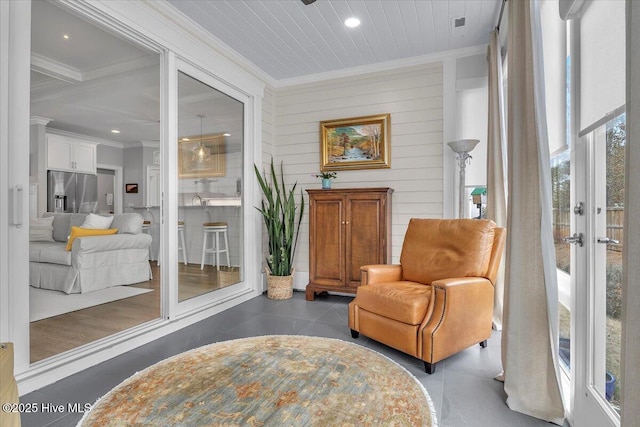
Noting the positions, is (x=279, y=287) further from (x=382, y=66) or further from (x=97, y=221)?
(x=382, y=66)

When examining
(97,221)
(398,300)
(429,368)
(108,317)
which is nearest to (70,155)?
(97,221)

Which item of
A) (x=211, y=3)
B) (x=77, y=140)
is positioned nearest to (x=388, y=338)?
(x=211, y=3)

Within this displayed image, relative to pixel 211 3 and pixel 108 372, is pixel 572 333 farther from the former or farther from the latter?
pixel 211 3

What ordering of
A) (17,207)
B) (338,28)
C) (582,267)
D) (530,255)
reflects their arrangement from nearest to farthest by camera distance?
(582,267), (530,255), (17,207), (338,28)

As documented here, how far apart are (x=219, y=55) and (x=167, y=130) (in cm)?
116

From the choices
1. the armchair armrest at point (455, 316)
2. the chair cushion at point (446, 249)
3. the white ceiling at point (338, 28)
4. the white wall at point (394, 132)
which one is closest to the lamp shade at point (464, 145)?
the white wall at point (394, 132)

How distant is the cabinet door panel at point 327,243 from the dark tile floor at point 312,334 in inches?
17.2

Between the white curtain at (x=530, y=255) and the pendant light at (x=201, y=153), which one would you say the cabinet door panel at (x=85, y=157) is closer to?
the pendant light at (x=201, y=153)

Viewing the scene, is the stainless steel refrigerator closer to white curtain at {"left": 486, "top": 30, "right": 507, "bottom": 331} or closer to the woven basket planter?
the woven basket planter

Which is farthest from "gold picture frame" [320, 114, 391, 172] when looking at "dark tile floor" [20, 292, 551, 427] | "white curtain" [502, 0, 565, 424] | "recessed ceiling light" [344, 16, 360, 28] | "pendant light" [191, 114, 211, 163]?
"white curtain" [502, 0, 565, 424]

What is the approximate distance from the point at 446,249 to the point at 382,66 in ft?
8.33

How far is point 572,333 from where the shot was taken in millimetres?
1683

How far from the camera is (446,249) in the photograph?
2.73 meters

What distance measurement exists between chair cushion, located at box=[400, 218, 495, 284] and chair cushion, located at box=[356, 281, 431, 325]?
0.15m
